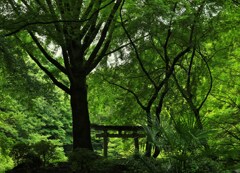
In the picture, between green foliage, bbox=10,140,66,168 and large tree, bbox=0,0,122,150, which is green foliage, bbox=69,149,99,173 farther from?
large tree, bbox=0,0,122,150

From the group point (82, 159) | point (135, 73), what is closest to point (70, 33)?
point (82, 159)

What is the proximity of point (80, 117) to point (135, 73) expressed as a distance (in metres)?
2.49

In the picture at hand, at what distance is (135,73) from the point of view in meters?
10.2

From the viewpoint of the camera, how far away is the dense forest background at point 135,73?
16.8ft

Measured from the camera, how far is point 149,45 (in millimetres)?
9352

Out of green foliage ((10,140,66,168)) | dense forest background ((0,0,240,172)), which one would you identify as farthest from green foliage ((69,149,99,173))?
green foliage ((10,140,66,168))

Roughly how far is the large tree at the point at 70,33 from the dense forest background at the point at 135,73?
24mm

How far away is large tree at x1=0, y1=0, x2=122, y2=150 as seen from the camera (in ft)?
19.6

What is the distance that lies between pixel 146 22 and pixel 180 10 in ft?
3.37

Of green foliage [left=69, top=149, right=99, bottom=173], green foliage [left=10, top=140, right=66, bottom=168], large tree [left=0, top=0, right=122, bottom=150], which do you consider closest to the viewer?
large tree [left=0, top=0, right=122, bottom=150]

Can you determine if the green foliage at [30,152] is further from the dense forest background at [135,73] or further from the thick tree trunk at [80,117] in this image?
the thick tree trunk at [80,117]

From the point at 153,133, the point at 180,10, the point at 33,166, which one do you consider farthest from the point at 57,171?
the point at 180,10

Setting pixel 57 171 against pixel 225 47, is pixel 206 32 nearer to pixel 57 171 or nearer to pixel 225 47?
pixel 225 47

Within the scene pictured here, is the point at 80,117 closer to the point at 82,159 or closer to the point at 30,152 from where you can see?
the point at 30,152
